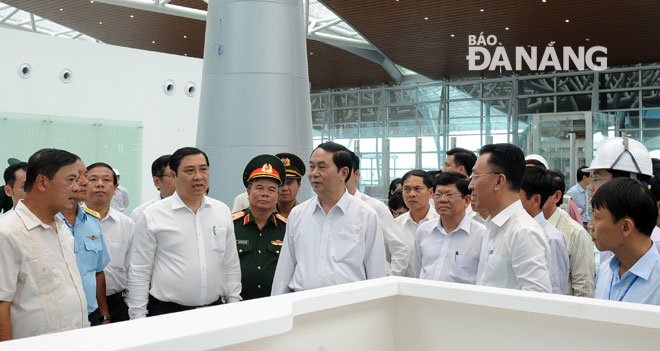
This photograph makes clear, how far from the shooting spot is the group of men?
107 inches

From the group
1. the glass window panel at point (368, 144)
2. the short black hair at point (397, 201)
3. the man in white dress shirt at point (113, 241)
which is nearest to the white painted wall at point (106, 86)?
the glass window panel at point (368, 144)

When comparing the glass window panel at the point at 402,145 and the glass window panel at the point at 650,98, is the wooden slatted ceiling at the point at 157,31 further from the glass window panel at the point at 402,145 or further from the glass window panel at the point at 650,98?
the glass window panel at the point at 650,98

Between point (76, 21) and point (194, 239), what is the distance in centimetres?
1521

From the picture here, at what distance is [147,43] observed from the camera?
62.0ft

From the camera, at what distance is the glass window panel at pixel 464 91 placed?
2061 centimetres

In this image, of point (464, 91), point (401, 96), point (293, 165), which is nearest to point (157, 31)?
point (401, 96)

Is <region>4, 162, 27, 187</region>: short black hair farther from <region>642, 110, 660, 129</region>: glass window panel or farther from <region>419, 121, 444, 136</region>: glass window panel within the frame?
<region>642, 110, 660, 129</region>: glass window panel

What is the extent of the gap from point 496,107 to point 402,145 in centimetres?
963

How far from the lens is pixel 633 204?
251 centimetres

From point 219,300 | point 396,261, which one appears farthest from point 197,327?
point 396,261

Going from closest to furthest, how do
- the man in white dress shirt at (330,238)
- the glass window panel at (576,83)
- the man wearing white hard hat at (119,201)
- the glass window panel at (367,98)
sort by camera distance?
the man in white dress shirt at (330,238), the man wearing white hard hat at (119,201), the glass window panel at (576,83), the glass window panel at (367,98)

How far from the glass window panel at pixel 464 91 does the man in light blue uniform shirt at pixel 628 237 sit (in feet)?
60.8

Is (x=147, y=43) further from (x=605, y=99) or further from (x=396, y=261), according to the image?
(x=396, y=261)

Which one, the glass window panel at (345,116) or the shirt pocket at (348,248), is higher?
the glass window panel at (345,116)
